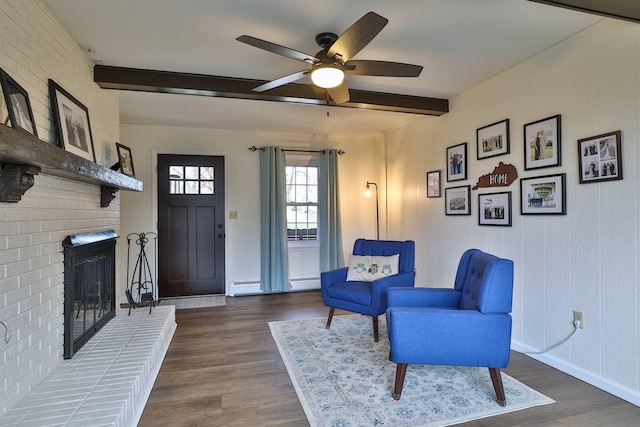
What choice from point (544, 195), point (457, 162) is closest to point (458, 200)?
point (457, 162)

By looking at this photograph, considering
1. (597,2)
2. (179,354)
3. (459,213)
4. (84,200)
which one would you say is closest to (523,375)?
(459,213)

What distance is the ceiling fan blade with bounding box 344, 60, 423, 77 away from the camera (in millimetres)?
2277

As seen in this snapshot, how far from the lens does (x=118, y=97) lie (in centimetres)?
344

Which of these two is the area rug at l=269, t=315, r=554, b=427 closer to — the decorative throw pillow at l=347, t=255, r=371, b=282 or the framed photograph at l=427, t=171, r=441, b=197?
the decorative throw pillow at l=347, t=255, r=371, b=282

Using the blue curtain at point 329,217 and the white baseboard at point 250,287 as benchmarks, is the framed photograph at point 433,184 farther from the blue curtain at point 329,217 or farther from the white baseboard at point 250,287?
the white baseboard at point 250,287

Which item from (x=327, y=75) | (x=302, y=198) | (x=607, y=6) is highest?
(x=607, y=6)

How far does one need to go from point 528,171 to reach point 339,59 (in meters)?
1.81

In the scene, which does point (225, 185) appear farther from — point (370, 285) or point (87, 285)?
point (370, 285)

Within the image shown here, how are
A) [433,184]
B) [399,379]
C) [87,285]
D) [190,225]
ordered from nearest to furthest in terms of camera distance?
[399,379]
[87,285]
[433,184]
[190,225]

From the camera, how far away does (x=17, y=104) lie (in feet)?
5.79

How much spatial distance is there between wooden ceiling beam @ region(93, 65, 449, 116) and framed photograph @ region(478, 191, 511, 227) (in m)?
1.18

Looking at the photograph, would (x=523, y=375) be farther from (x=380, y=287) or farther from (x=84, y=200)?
(x=84, y=200)

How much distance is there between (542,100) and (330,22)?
177cm

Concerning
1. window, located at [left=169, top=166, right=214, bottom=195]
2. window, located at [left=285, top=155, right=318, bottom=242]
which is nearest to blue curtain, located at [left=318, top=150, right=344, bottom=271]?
window, located at [left=285, top=155, right=318, bottom=242]
